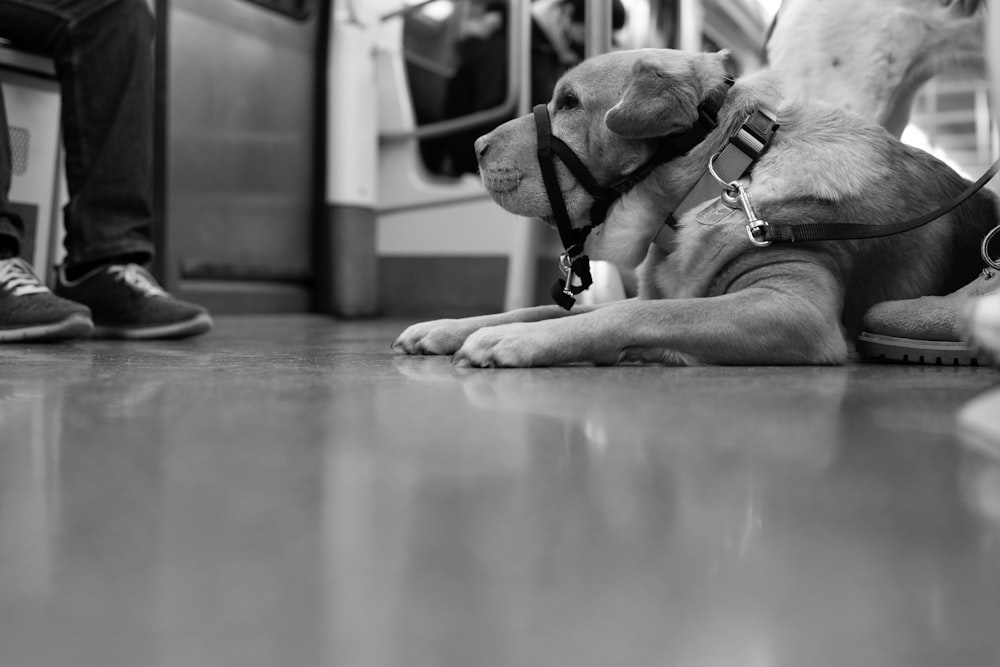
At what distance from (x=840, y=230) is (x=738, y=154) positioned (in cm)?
20

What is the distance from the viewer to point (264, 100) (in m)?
3.73

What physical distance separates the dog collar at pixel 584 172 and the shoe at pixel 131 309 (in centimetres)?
100

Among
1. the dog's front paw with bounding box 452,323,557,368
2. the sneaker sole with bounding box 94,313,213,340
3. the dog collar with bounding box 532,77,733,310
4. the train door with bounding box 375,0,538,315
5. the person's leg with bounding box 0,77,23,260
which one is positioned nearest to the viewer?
the dog's front paw with bounding box 452,323,557,368

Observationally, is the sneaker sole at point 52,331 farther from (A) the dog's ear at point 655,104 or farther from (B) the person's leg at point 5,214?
(A) the dog's ear at point 655,104

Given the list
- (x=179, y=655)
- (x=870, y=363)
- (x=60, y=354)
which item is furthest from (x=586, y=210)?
(x=179, y=655)

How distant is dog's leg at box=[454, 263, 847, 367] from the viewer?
1.33 meters

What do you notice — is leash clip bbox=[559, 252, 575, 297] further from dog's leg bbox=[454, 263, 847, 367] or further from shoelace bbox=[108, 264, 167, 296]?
shoelace bbox=[108, 264, 167, 296]

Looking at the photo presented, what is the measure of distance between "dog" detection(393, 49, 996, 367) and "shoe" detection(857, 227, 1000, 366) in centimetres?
6

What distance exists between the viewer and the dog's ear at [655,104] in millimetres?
1493

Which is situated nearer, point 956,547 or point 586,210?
point 956,547

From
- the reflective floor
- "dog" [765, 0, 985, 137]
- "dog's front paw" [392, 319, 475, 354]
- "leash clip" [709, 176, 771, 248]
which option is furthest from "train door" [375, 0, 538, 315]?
the reflective floor

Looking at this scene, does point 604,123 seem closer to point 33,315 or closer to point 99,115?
point 33,315

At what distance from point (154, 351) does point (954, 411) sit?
1.38 meters

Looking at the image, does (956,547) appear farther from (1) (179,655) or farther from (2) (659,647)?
(1) (179,655)
